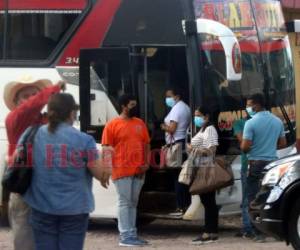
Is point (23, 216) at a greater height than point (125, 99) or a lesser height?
lesser

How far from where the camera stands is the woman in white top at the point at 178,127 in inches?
391

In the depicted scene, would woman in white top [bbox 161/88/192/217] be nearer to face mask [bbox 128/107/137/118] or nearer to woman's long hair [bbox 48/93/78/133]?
face mask [bbox 128/107/137/118]

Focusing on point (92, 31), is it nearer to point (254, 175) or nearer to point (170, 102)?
point (170, 102)

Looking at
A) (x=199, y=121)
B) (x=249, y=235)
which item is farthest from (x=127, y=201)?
(x=249, y=235)

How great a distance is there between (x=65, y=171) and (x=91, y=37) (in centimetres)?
453

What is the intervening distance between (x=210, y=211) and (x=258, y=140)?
1.00 meters

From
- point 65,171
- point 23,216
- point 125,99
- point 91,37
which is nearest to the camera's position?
point 65,171

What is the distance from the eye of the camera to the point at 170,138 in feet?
32.9

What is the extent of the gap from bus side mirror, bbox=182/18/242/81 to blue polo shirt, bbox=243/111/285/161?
0.54 metres

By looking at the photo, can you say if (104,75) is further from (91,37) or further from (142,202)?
(142,202)

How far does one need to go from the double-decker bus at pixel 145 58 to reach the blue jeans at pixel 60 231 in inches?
165

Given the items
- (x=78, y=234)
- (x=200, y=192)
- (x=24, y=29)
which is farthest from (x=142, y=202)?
(x=78, y=234)

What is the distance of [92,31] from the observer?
1005 centimetres

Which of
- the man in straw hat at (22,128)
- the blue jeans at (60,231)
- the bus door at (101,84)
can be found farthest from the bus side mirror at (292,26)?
the blue jeans at (60,231)
